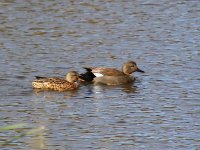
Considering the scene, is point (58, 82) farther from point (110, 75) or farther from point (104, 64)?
point (104, 64)

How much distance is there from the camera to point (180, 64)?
15930 millimetres

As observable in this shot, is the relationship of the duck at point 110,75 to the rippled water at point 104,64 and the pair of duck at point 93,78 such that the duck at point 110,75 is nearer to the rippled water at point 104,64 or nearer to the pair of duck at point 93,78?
the pair of duck at point 93,78

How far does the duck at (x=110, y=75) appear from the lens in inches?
604

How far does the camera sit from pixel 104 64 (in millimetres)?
16203

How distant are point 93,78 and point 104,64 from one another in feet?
2.41

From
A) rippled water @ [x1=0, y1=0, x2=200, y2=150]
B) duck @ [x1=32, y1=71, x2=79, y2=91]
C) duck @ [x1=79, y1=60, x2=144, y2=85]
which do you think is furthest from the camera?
duck @ [x1=79, y1=60, x2=144, y2=85]

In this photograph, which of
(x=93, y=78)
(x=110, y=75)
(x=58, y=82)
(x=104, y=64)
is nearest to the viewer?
(x=58, y=82)

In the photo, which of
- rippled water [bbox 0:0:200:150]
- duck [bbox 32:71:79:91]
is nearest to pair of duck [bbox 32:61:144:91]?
duck [bbox 32:71:79:91]

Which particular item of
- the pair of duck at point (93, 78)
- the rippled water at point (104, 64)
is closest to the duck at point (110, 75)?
the pair of duck at point (93, 78)

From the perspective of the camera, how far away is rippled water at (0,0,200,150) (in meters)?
11.1

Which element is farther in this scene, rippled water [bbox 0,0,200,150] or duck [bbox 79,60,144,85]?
duck [bbox 79,60,144,85]

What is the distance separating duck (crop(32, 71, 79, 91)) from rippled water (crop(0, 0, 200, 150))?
0.15m

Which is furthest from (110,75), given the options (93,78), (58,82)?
(58,82)

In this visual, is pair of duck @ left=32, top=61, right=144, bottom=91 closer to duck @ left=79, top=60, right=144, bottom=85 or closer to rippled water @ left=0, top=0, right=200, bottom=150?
duck @ left=79, top=60, right=144, bottom=85
